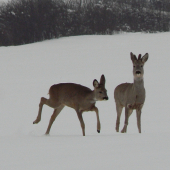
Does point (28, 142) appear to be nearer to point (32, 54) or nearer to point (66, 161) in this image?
point (66, 161)

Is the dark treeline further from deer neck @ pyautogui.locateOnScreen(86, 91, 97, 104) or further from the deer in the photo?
deer neck @ pyautogui.locateOnScreen(86, 91, 97, 104)

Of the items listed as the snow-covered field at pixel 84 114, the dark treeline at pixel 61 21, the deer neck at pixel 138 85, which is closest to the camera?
the snow-covered field at pixel 84 114

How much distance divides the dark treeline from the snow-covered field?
33.2ft

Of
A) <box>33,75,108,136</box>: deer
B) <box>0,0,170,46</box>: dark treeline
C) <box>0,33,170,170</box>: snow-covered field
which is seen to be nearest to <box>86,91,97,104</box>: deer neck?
<box>33,75,108,136</box>: deer

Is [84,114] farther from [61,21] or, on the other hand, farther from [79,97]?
[61,21]

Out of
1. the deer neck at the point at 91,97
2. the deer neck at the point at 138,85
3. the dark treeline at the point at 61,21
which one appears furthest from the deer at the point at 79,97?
the dark treeline at the point at 61,21

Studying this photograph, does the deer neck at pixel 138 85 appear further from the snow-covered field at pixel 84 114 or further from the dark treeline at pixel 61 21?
the dark treeline at pixel 61 21

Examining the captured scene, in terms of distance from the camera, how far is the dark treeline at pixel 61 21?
165ft

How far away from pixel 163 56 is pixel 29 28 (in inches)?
1029

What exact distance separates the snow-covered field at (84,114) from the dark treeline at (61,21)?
33.2 feet

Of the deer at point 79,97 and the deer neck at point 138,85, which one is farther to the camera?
the deer neck at point 138,85

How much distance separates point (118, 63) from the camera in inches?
1081

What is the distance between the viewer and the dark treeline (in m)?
50.3

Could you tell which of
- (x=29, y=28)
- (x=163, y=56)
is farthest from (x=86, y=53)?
(x=29, y=28)
